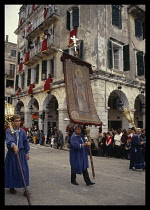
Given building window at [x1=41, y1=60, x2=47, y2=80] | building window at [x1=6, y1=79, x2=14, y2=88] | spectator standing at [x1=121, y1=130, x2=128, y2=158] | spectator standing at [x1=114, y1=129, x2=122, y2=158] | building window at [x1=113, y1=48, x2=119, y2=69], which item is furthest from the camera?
building window at [x1=6, y1=79, x2=14, y2=88]

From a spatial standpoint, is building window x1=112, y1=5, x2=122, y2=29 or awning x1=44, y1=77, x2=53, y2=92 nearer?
building window x1=112, y1=5, x2=122, y2=29

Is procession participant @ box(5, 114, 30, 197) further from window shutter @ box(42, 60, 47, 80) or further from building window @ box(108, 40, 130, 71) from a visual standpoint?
window shutter @ box(42, 60, 47, 80)

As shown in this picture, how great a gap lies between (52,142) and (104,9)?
11851 millimetres

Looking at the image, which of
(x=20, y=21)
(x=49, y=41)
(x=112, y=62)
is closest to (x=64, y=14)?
(x=49, y=41)

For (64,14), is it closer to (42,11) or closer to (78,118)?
(42,11)

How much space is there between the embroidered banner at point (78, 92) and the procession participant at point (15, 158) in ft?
5.12

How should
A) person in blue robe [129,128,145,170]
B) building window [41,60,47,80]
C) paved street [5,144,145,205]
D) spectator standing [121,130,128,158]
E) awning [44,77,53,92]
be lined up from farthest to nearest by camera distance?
building window [41,60,47,80] → awning [44,77,53,92] → spectator standing [121,130,128,158] → person in blue robe [129,128,145,170] → paved street [5,144,145,205]

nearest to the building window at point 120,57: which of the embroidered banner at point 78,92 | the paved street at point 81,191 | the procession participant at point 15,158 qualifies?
the embroidered banner at point 78,92

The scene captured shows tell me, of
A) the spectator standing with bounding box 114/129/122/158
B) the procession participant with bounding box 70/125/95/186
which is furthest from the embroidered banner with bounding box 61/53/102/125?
the spectator standing with bounding box 114/129/122/158

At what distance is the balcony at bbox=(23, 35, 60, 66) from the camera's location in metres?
18.3

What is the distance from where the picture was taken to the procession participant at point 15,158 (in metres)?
4.62

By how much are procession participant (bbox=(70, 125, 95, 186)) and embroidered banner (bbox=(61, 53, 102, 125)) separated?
1.77 feet

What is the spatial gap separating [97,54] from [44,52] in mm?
6580

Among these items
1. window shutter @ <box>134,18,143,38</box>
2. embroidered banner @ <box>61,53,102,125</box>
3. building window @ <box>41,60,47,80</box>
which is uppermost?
window shutter @ <box>134,18,143,38</box>
